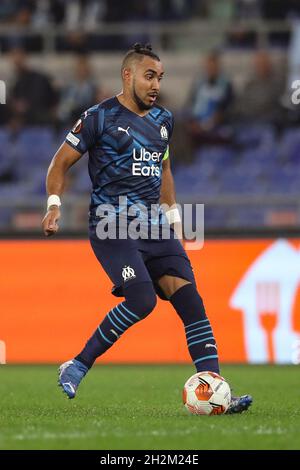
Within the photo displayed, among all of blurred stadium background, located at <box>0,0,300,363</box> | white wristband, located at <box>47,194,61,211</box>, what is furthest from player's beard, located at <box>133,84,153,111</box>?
blurred stadium background, located at <box>0,0,300,363</box>

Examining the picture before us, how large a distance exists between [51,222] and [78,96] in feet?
29.7

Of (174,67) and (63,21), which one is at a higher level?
(63,21)

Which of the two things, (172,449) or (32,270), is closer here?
(172,449)

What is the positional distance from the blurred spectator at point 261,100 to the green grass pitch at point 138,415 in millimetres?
5278

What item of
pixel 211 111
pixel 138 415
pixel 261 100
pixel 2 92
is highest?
pixel 2 92

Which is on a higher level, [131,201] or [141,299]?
[131,201]

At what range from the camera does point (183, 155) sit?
14938mm

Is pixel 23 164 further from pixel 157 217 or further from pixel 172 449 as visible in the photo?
pixel 172 449

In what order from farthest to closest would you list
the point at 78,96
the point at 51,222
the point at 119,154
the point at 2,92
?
the point at 78,96
the point at 2,92
the point at 119,154
the point at 51,222

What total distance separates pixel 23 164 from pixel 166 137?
28.2 ft

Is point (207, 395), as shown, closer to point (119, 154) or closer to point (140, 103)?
point (119, 154)

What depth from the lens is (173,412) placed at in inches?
274

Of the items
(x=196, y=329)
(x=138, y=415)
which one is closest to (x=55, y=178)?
(x=196, y=329)
